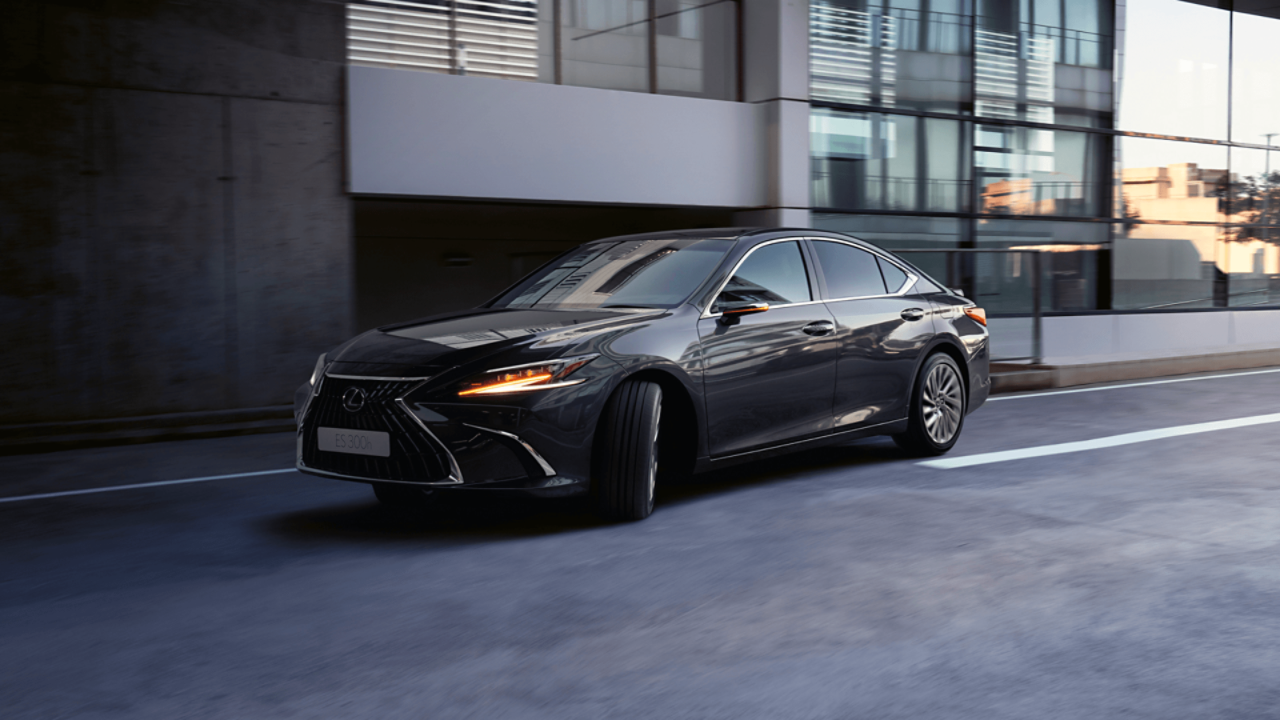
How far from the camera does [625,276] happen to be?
6.48 m

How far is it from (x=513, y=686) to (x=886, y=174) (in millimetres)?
14041

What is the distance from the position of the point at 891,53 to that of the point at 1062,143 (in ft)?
13.9

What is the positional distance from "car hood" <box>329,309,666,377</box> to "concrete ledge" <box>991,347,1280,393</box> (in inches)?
301

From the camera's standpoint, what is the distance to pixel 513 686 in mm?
3404

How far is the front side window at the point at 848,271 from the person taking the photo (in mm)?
7023

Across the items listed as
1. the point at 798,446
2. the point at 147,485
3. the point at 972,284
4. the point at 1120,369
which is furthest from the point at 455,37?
the point at 1120,369

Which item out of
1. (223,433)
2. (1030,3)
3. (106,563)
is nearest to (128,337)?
(223,433)

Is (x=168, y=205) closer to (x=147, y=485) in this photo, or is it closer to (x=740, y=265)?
(x=147, y=485)

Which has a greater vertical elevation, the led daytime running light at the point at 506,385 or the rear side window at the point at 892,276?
the rear side window at the point at 892,276

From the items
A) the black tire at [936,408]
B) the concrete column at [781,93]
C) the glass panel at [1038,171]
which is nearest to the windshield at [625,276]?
the black tire at [936,408]

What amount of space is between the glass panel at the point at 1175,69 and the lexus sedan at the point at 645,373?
1448 cm

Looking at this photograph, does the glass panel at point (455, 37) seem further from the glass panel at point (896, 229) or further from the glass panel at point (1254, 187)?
the glass panel at point (1254, 187)

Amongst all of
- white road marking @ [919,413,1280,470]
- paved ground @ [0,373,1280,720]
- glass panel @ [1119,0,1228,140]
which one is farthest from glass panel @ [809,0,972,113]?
paved ground @ [0,373,1280,720]

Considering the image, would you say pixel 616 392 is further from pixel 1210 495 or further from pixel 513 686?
pixel 1210 495
